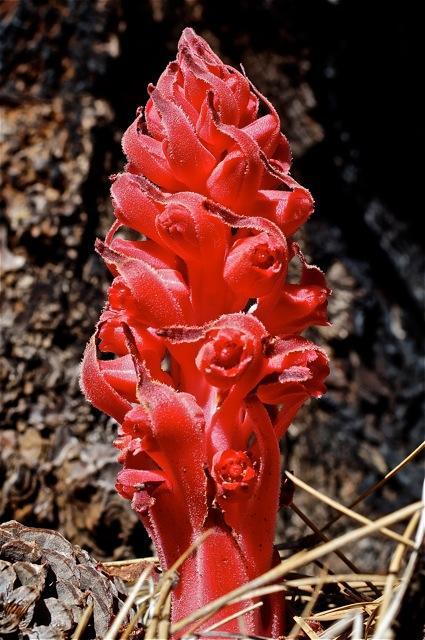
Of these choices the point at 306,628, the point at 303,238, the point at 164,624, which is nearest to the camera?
the point at 164,624

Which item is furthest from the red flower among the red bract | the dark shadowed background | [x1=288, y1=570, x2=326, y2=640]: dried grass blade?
the dark shadowed background

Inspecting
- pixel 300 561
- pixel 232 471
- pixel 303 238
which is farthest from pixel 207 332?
pixel 303 238

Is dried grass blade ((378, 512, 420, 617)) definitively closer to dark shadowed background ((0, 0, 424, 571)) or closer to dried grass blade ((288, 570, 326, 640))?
dried grass blade ((288, 570, 326, 640))

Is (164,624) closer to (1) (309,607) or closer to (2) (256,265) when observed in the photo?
(1) (309,607)

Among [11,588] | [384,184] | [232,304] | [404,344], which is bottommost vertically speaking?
[404,344]

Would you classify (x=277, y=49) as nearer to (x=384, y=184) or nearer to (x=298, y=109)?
(x=298, y=109)

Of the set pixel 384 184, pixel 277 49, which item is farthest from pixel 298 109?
pixel 384 184

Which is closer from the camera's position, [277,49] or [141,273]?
[141,273]
